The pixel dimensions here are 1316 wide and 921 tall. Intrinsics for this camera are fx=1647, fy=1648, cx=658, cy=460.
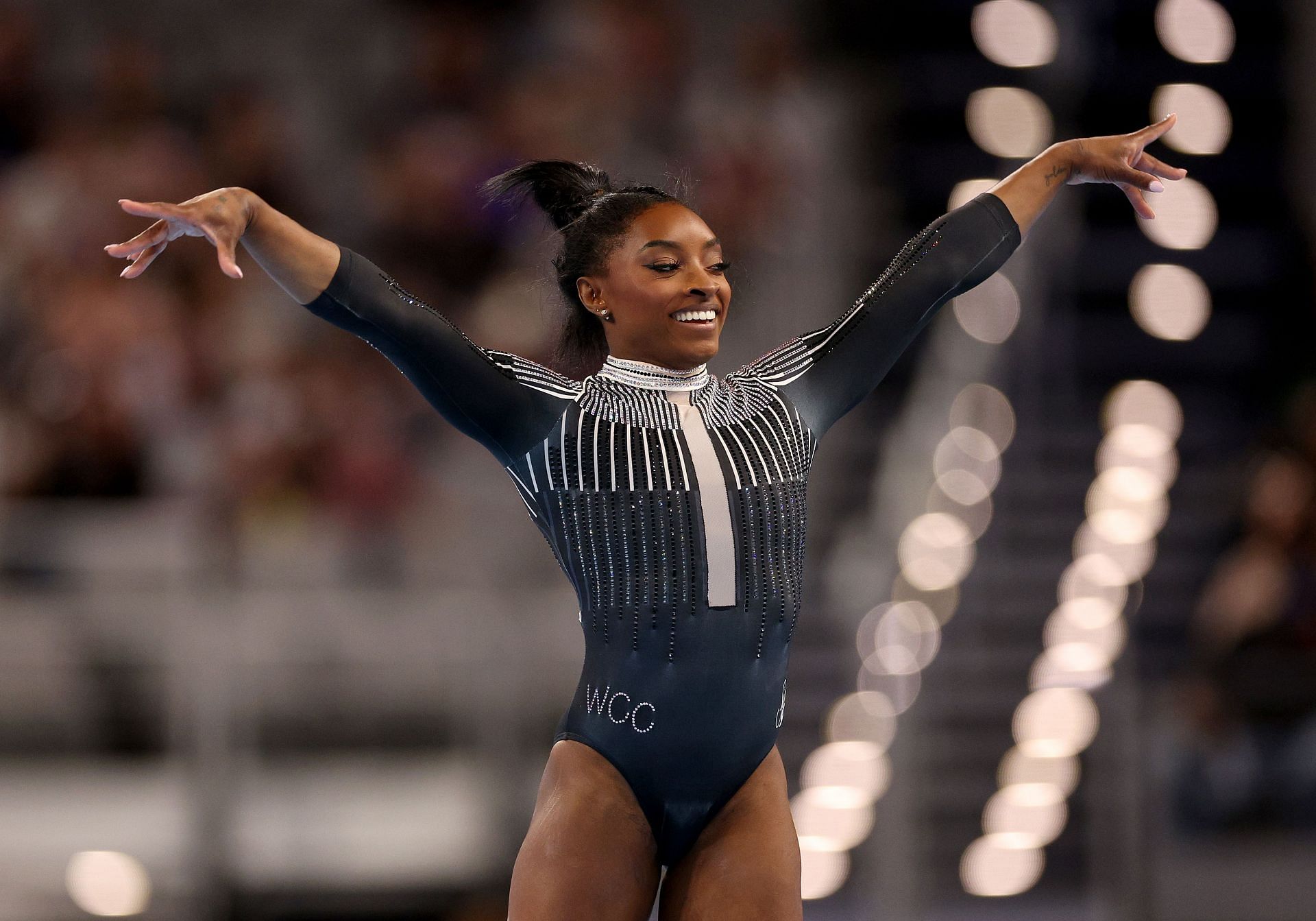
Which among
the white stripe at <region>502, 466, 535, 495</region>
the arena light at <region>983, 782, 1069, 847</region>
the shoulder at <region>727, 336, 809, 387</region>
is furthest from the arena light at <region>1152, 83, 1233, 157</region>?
the white stripe at <region>502, 466, 535, 495</region>

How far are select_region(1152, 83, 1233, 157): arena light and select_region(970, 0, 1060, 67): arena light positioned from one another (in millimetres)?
573

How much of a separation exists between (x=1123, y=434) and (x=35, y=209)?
15.3 ft

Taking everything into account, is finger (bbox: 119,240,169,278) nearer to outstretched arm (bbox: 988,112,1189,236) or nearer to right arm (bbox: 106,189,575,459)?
right arm (bbox: 106,189,575,459)

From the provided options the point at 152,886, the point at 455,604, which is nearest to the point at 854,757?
the point at 455,604

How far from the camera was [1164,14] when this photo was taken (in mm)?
7449

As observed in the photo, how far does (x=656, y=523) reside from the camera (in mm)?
2641

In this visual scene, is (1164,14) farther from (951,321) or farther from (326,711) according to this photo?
(326,711)

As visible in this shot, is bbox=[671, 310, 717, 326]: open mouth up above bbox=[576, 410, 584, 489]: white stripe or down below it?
above

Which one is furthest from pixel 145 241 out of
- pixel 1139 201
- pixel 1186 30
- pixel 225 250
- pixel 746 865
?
pixel 1186 30

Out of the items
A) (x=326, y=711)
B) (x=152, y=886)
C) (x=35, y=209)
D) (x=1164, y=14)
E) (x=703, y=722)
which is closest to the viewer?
(x=703, y=722)

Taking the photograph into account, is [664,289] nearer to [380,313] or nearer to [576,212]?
[576,212]

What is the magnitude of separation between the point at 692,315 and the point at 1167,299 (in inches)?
205

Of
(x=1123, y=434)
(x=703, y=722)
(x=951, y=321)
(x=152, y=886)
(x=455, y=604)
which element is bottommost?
(x=703, y=722)

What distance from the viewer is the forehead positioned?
9.08ft
